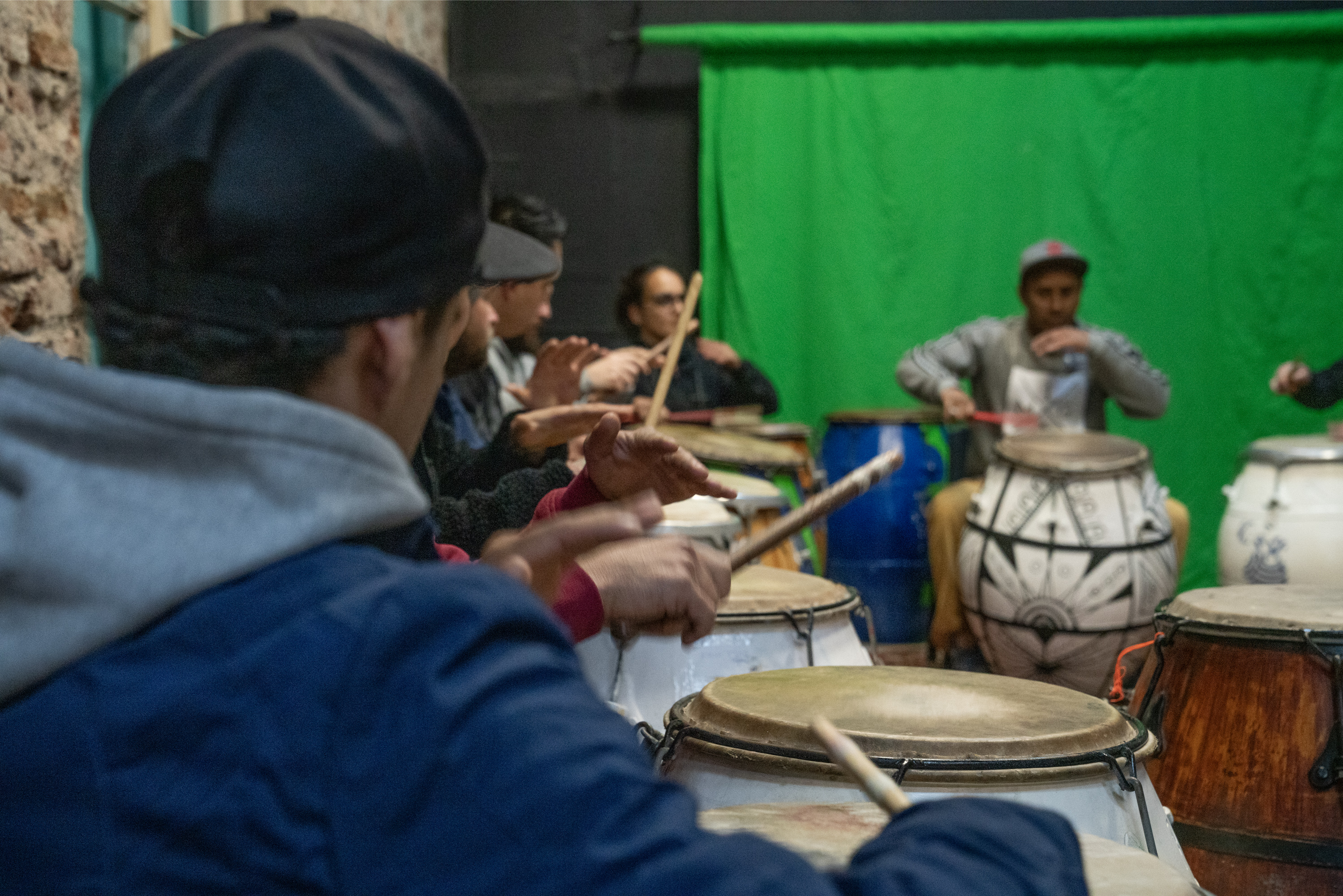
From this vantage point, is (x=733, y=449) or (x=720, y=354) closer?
(x=733, y=449)

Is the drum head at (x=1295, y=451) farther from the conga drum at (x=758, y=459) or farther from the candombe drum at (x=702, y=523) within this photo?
the candombe drum at (x=702, y=523)

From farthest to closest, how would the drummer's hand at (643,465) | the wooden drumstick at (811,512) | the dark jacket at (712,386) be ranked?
the dark jacket at (712,386) → the drummer's hand at (643,465) → the wooden drumstick at (811,512)

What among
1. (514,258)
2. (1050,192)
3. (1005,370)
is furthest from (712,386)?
(514,258)

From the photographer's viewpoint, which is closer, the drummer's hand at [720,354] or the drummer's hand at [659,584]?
the drummer's hand at [659,584]

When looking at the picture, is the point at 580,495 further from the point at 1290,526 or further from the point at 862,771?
the point at 1290,526

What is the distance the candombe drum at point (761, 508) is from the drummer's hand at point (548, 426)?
0.50 meters

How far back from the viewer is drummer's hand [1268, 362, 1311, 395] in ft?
13.2

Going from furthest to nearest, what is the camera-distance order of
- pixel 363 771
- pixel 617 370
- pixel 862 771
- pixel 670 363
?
pixel 617 370 → pixel 670 363 → pixel 862 771 → pixel 363 771

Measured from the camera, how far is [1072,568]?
10.6 feet

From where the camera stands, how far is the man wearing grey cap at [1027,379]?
405 cm

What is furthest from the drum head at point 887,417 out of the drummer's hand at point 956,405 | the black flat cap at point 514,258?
the black flat cap at point 514,258

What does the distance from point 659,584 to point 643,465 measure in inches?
15.2

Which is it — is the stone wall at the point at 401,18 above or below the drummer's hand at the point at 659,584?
above

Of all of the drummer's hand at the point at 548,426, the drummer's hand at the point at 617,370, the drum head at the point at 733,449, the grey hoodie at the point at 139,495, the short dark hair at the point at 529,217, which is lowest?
the drum head at the point at 733,449
